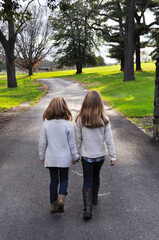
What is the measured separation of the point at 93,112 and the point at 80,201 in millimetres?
1566

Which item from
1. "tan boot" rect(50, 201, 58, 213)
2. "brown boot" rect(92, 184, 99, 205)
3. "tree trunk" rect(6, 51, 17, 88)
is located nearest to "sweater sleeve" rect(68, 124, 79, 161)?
"brown boot" rect(92, 184, 99, 205)

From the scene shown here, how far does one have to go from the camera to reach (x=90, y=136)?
3.65m

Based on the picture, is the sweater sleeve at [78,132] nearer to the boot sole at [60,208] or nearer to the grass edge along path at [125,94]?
the boot sole at [60,208]

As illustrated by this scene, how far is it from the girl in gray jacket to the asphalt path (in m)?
0.33

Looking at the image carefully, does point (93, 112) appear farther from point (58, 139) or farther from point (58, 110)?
point (58, 139)

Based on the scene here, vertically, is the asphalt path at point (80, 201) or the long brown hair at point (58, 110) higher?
the long brown hair at point (58, 110)

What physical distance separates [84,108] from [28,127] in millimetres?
6241

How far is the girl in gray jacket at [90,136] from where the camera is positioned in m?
3.57

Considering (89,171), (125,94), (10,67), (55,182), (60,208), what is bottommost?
(60,208)

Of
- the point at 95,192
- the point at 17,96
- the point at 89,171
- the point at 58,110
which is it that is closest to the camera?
the point at 58,110

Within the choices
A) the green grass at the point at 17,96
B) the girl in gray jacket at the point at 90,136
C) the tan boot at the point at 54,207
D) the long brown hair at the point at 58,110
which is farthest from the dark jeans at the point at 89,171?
the green grass at the point at 17,96

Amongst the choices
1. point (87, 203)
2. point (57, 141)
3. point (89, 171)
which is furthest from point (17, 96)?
point (87, 203)

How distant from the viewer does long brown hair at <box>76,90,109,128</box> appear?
11.6ft

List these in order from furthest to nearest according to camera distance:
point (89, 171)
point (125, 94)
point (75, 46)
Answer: point (75, 46) → point (125, 94) → point (89, 171)
